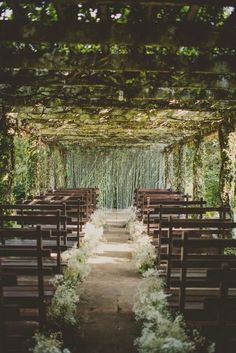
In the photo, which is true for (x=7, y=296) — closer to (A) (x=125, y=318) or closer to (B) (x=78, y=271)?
(A) (x=125, y=318)

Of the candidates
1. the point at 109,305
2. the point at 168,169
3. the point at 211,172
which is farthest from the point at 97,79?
the point at 211,172

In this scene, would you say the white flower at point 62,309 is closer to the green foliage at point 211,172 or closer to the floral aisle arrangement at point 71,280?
the floral aisle arrangement at point 71,280

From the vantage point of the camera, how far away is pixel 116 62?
588 centimetres

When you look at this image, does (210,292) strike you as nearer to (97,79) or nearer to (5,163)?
(97,79)

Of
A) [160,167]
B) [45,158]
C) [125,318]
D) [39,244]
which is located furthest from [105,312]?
[160,167]

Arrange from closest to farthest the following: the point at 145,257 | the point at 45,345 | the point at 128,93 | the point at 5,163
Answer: the point at 45,345 < the point at 128,93 < the point at 145,257 < the point at 5,163

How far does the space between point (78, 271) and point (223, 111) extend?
4.90m

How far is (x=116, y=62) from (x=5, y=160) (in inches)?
212

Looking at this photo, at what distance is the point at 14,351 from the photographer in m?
4.50

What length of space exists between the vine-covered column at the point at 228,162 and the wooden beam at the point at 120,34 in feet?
17.4

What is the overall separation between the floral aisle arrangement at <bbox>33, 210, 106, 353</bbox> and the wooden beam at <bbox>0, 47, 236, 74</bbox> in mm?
2941

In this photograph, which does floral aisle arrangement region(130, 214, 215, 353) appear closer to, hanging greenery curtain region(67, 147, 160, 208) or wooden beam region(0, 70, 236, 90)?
wooden beam region(0, 70, 236, 90)

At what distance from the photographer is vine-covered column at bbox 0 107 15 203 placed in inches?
408

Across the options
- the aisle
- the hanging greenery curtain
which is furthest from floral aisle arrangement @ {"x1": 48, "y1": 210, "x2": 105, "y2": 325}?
the hanging greenery curtain
